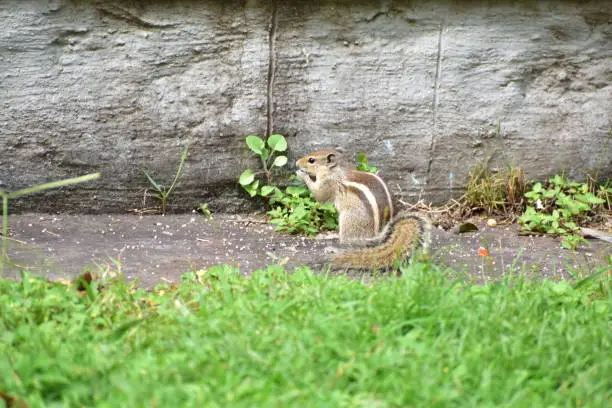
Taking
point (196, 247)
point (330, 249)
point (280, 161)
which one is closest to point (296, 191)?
point (280, 161)

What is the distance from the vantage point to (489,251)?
492cm

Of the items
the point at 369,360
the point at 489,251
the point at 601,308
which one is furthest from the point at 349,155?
the point at 369,360

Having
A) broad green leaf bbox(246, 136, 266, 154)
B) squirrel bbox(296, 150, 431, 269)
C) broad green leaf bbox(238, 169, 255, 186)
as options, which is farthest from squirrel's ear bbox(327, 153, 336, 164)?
broad green leaf bbox(238, 169, 255, 186)

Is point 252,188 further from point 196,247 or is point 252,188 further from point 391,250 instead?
Result: point 391,250

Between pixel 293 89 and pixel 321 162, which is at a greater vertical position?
pixel 293 89

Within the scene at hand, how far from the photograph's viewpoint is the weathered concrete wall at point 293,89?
5.15 metres

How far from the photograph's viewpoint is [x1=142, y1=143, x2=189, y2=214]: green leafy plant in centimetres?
540

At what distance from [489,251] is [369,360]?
221 centimetres

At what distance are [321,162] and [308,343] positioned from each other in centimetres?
226

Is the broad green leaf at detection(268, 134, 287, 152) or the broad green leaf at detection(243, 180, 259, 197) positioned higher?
the broad green leaf at detection(268, 134, 287, 152)

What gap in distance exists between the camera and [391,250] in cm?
423

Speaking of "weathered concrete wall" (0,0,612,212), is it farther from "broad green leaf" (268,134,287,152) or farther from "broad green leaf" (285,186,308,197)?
"broad green leaf" (285,186,308,197)

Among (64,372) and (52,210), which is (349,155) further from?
(64,372)

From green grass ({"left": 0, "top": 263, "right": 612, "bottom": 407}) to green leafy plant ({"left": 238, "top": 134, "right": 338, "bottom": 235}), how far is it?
142 centimetres
